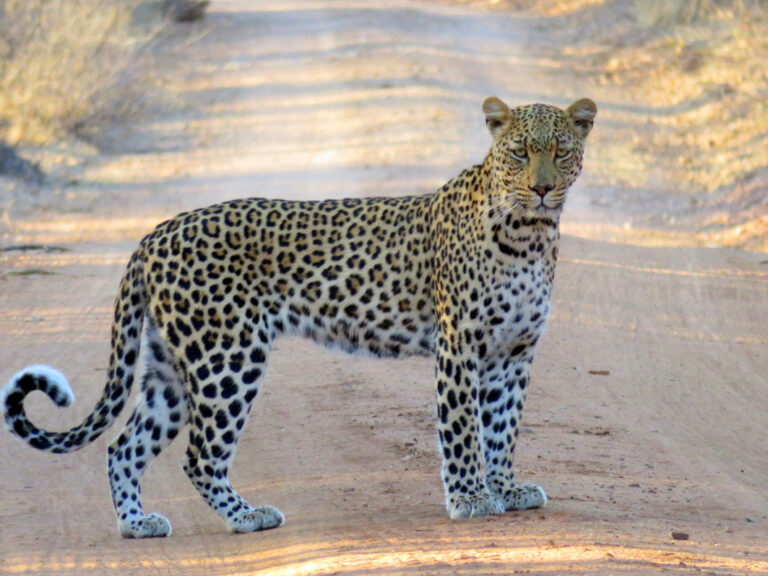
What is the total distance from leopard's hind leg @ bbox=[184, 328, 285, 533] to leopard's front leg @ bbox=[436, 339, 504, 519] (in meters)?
0.93

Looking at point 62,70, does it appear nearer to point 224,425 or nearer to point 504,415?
point 224,425

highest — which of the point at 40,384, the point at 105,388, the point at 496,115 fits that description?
the point at 496,115

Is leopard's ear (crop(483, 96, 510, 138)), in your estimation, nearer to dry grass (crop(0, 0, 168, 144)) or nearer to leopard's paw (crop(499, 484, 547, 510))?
leopard's paw (crop(499, 484, 547, 510))

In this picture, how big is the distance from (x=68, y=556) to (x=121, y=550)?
0.26m

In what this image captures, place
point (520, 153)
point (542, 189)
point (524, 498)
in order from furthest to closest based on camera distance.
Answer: point (524, 498) < point (520, 153) < point (542, 189)

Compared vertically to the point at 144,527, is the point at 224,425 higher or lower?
higher

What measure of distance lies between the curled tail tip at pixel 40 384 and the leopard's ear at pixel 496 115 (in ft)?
8.46

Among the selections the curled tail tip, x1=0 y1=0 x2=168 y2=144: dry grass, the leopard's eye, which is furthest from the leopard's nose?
x1=0 y1=0 x2=168 y2=144: dry grass

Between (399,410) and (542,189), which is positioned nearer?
(542,189)

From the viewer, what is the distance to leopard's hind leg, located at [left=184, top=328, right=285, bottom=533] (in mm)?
6465

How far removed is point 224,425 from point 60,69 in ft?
43.7

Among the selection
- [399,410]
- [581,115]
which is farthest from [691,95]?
[581,115]

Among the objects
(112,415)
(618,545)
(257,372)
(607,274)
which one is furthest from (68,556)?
(607,274)

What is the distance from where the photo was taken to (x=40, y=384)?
636 centimetres
